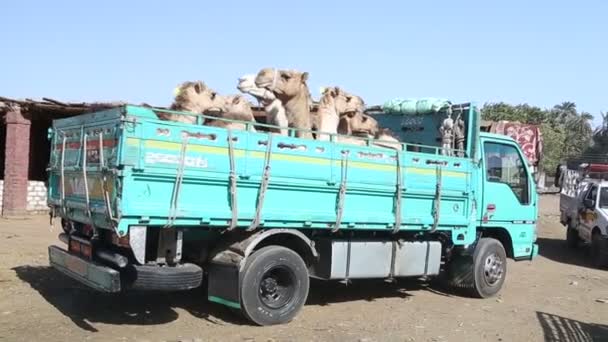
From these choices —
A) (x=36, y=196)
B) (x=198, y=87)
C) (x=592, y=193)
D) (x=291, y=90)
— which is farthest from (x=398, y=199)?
(x=36, y=196)

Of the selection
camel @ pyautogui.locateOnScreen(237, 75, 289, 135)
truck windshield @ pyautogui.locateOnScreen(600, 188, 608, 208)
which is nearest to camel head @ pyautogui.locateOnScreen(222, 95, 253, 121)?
camel @ pyautogui.locateOnScreen(237, 75, 289, 135)

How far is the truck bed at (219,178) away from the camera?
5734 mm

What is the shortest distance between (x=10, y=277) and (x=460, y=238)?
6386mm

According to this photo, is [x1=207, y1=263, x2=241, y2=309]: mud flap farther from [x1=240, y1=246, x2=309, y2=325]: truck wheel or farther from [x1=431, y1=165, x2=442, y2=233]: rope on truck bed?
[x1=431, y1=165, x2=442, y2=233]: rope on truck bed

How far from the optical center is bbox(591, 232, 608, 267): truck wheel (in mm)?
13891

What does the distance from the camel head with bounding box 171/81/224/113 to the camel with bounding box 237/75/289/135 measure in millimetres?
370

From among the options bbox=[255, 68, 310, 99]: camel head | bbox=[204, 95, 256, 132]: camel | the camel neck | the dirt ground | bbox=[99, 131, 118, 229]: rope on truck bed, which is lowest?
the dirt ground

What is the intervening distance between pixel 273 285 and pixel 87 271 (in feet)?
6.40

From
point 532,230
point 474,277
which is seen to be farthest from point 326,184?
point 532,230

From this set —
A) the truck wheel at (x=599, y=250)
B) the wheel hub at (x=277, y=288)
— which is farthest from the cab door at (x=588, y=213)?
the wheel hub at (x=277, y=288)

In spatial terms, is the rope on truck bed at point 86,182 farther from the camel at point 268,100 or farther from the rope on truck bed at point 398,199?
the rope on truck bed at point 398,199

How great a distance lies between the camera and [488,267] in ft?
31.0

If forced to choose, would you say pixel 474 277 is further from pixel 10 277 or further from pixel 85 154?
pixel 10 277

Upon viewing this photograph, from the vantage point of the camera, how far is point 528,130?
10922mm
